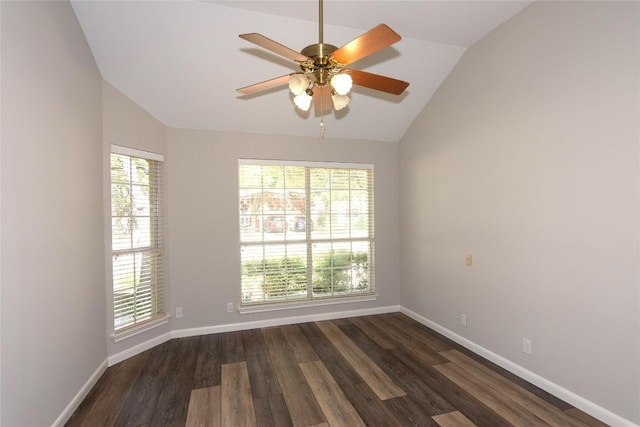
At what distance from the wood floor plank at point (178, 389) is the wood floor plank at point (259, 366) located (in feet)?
1.76

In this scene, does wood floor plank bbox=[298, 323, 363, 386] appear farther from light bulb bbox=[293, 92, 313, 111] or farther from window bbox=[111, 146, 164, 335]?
light bulb bbox=[293, 92, 313, 111]

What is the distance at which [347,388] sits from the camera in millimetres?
2674

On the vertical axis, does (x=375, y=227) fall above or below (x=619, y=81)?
below

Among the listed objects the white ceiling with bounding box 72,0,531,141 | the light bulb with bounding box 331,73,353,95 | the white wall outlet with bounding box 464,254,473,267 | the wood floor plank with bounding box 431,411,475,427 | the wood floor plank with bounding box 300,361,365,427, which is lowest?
the wood floor plank with bounding box 300,361,365,427

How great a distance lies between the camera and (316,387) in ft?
8.86

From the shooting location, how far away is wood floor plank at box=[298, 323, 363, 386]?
2.84 meters

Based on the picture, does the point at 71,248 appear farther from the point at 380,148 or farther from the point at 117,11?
the point at 380,148

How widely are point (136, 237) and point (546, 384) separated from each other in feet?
13.6

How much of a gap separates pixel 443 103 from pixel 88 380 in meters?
4.56

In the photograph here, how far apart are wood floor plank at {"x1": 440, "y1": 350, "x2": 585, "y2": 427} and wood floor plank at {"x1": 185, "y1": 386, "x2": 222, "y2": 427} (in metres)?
2.24

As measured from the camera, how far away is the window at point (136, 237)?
3.21m

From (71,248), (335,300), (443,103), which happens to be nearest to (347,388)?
(335,300)

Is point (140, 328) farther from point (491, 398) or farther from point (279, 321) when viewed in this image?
point (491, 398)

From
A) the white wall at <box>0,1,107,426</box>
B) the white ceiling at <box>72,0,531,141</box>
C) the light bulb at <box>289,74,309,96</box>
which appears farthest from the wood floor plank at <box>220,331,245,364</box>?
the light bulb at <box>289,74,309,96</box>
